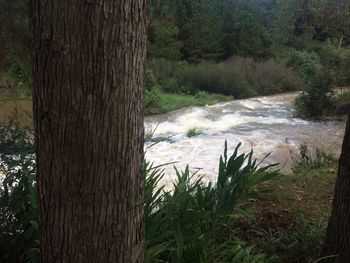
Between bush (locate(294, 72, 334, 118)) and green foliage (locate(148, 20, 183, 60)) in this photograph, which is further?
green foliage (locate(148, 20, 183, 60))

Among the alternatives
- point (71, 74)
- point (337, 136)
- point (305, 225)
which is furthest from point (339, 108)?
point (71, 74)

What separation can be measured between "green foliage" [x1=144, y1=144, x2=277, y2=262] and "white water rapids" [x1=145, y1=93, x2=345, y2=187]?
414cm

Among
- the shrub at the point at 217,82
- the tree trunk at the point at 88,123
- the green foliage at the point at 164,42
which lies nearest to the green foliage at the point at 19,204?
the tree trunk at the point at 88,123

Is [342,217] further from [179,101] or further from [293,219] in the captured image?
[179,101]

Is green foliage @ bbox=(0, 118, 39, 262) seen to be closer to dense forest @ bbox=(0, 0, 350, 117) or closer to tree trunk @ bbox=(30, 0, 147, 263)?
tree trunk @ bbox=(30, 0, 147, 263)

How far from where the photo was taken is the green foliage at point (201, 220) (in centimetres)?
232

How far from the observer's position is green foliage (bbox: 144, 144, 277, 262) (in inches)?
91.2

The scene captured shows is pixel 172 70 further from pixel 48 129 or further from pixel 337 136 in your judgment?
pixel 48 129

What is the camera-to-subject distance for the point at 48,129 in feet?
4.95

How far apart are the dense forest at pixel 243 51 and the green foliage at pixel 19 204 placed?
11.6 metres

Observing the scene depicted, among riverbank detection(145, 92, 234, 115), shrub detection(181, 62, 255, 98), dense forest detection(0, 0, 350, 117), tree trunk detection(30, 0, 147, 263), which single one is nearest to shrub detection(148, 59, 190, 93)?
dense forest detection(0, 0, 350, 117)

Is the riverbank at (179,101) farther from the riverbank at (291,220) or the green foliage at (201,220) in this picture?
the green foliage at (201,220)

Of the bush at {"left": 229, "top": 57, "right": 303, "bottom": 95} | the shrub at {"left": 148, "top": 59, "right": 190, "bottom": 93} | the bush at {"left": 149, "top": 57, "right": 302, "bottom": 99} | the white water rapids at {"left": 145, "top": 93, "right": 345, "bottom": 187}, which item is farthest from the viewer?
the bush at {"left": 229, "top": 57, "right": 303, "bottom": 95}

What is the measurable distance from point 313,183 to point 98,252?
165 inches
